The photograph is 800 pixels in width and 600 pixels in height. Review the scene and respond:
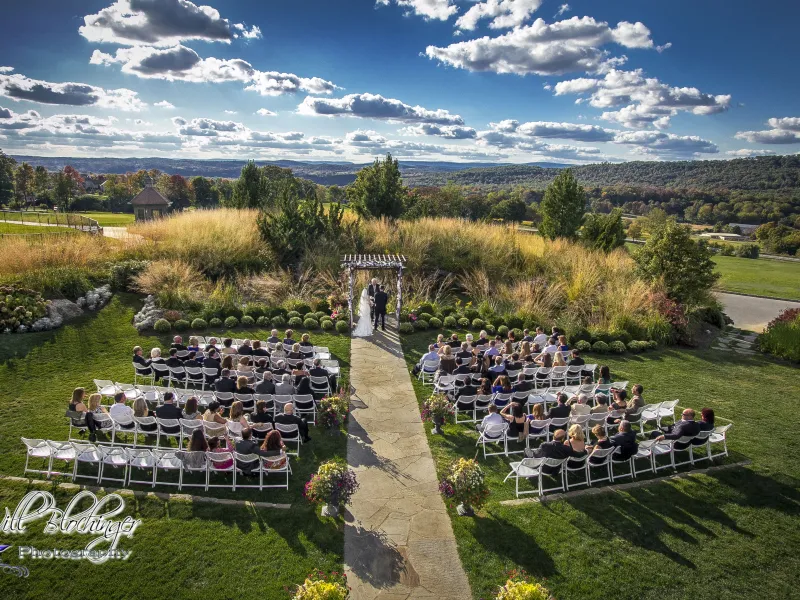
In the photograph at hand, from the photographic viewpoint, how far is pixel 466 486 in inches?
290

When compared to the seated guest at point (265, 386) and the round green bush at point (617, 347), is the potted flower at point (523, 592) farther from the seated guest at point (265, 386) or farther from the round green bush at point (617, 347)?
the round green bush at point (617, 347)

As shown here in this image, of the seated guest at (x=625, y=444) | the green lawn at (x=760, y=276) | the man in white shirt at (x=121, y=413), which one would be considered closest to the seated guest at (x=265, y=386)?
the man in white shirt at (x=121, y=413)

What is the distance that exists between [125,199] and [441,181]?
98375 millimetres

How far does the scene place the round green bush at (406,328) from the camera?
17031 mm

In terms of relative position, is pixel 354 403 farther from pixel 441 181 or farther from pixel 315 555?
pixel 441 181

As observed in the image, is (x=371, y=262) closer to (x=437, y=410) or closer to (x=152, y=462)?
(x=437, y=410)

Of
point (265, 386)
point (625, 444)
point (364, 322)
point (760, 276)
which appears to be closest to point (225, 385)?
point (265, 386)

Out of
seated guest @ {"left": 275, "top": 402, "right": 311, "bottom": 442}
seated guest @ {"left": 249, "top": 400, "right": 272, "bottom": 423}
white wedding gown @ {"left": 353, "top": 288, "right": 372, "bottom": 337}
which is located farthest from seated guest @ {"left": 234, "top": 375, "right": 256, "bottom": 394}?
white wedding gown @ {"left": 353, "top": 288, "right": 372, "bottom": 337}

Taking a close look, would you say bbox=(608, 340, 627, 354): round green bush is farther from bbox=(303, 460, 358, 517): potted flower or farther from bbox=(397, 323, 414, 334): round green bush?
bbox=(303, 460, 358, 517): potted flower

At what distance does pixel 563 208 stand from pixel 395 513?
2164 centimetres

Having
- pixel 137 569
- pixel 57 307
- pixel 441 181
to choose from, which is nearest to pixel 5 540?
pixel 137 569

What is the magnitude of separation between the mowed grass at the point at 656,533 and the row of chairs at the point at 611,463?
14.1 inches

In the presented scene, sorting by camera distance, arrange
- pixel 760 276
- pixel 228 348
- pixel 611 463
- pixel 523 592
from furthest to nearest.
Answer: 1. pixel 760 276
2. pixel 228 348
3. pixel 611 463
4. pixel 523 592

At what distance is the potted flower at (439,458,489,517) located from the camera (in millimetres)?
7398
